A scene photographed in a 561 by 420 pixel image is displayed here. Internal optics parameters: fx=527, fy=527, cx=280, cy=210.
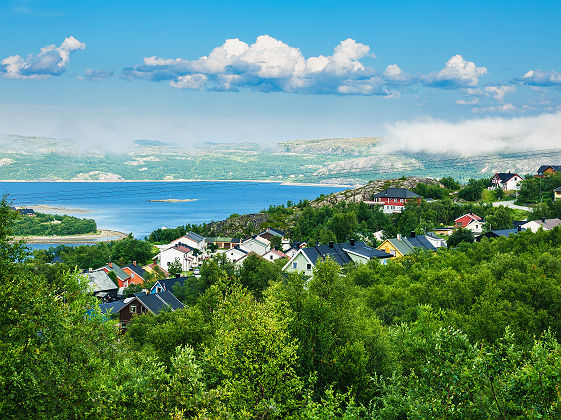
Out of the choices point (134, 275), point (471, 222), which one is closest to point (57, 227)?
point (134, 275)

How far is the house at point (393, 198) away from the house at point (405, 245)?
25270mm

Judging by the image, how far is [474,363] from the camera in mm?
9859

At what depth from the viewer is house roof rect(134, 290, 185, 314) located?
1464 inches

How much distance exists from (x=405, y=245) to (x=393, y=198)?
3269cm

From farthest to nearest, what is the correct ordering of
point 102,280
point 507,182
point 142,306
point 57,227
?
point 57,227, point 507,182, point 102,280, point 142,306

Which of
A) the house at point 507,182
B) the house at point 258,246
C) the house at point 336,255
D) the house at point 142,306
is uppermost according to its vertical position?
the house at point 507,182

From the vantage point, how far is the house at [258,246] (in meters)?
67.6

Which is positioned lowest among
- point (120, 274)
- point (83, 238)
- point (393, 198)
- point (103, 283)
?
point (83, 238)

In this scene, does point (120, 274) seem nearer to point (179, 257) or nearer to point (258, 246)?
point (179, 257)

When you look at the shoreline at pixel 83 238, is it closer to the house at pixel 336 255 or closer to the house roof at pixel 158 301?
the house at pixel 336 255

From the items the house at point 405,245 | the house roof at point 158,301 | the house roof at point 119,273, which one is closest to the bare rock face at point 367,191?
the house at point 405,245

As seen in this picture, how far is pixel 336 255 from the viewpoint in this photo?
46031mm

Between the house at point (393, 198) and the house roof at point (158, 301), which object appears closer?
the house roof at point (158, 301)

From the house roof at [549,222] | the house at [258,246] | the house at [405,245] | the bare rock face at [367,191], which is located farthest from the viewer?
the bare rock face at [367,191]
